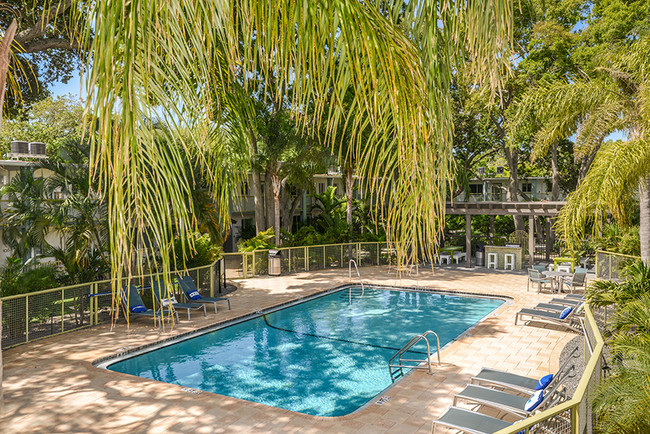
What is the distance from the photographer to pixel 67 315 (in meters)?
11.6

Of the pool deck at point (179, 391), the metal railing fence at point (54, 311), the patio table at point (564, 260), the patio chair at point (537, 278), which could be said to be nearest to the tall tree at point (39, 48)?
the metal railing fence at point (54, 311)

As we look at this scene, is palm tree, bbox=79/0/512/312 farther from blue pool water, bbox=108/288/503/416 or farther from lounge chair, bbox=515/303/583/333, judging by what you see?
lounge chair, bbox=515/303/583/333

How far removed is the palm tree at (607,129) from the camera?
1048 centimetres

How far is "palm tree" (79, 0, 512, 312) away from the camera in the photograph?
3.45ft

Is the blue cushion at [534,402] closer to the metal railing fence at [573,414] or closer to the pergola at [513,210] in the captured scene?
the metal railing fence at [573,414]

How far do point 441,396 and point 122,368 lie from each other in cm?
628

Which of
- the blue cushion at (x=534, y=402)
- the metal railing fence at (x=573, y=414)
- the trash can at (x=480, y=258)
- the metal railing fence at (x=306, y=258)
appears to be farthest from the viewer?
the trash can at (x=480, y=258)

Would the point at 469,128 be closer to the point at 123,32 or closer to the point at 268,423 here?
the point at 268,423

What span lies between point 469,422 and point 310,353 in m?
5.59

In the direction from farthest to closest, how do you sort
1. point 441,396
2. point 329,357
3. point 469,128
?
point 469,128
point 329,357
point 441,396

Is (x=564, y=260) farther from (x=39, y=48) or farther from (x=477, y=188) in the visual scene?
(x=477, y=188)

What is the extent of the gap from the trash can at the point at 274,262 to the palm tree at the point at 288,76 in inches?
723

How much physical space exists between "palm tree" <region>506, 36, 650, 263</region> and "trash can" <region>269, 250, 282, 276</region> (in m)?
10.9

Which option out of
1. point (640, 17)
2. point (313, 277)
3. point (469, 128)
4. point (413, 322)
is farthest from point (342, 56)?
point (469, 128)
